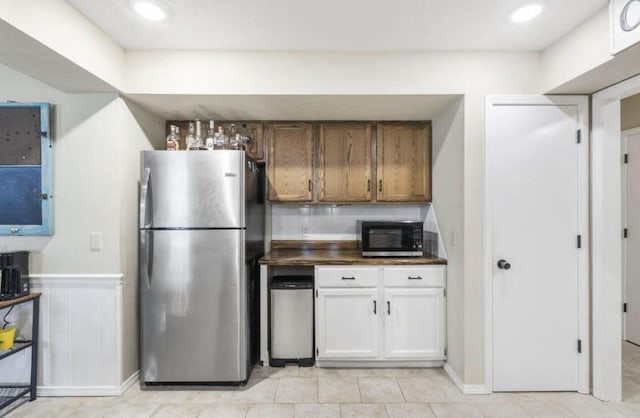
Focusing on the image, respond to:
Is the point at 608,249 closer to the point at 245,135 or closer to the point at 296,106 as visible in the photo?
the point at 296,106

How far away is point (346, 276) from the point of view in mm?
2633

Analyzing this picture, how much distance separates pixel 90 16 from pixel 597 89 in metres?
3.19

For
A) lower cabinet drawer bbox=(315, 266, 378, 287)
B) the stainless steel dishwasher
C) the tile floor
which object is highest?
lower cabinet drawer bbox=(315, 266, 378, 287)

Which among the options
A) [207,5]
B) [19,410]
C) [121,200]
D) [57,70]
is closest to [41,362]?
[19,410]

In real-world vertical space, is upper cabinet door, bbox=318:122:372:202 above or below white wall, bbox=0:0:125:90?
below

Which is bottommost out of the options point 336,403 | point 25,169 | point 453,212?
point 336,403

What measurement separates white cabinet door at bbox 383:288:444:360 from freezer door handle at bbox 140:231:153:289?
69.6 inches

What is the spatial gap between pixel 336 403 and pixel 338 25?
2.41m

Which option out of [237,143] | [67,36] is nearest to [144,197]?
[237,143]

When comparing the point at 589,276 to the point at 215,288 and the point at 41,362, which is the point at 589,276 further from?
the point at 41,362

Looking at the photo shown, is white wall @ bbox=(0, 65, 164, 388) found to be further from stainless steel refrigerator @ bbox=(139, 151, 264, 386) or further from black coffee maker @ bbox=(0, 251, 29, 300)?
stainless steel refrigerator @ bbox=(139, 151, 264, 386)

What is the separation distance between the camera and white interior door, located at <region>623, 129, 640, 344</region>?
9.96 feet

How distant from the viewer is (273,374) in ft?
8.39

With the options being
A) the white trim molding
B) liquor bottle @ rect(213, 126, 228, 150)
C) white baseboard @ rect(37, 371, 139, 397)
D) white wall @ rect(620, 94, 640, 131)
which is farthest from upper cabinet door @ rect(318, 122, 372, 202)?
white wall @ rect(620, 94, 640, 131)
